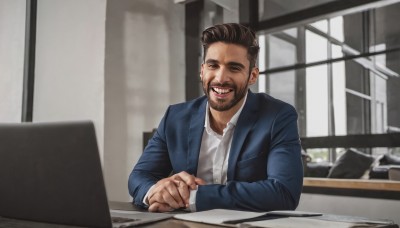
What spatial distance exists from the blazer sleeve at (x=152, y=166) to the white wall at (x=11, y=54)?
2.71 m

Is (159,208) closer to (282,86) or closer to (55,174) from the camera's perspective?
(55,174)

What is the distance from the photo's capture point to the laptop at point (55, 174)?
822 mm

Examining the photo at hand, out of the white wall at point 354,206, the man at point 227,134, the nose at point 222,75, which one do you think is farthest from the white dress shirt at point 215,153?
the white wall at point 354,206

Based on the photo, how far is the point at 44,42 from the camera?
13.1 ft

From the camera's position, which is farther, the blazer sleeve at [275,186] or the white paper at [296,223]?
the blazer sleeve at [275,186]


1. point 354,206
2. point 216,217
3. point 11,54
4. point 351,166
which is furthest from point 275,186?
point 11,54

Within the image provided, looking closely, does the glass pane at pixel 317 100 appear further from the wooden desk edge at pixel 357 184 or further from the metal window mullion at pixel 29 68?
the metal window mullion at pixel 29 68

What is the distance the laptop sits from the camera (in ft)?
2.70

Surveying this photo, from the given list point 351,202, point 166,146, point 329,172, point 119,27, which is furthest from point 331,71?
point 166,146

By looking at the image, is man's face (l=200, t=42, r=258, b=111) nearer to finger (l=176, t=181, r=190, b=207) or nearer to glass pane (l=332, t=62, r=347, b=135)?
finger (l=176, t=181, r=190, b=207)

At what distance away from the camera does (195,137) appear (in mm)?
1660

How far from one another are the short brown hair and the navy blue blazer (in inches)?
7.1

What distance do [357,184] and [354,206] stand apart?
36 cm

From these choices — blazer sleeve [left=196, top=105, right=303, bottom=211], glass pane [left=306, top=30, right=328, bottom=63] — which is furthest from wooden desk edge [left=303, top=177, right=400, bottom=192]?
glass pane [left=306, top=30, right=328, bottom=63]
